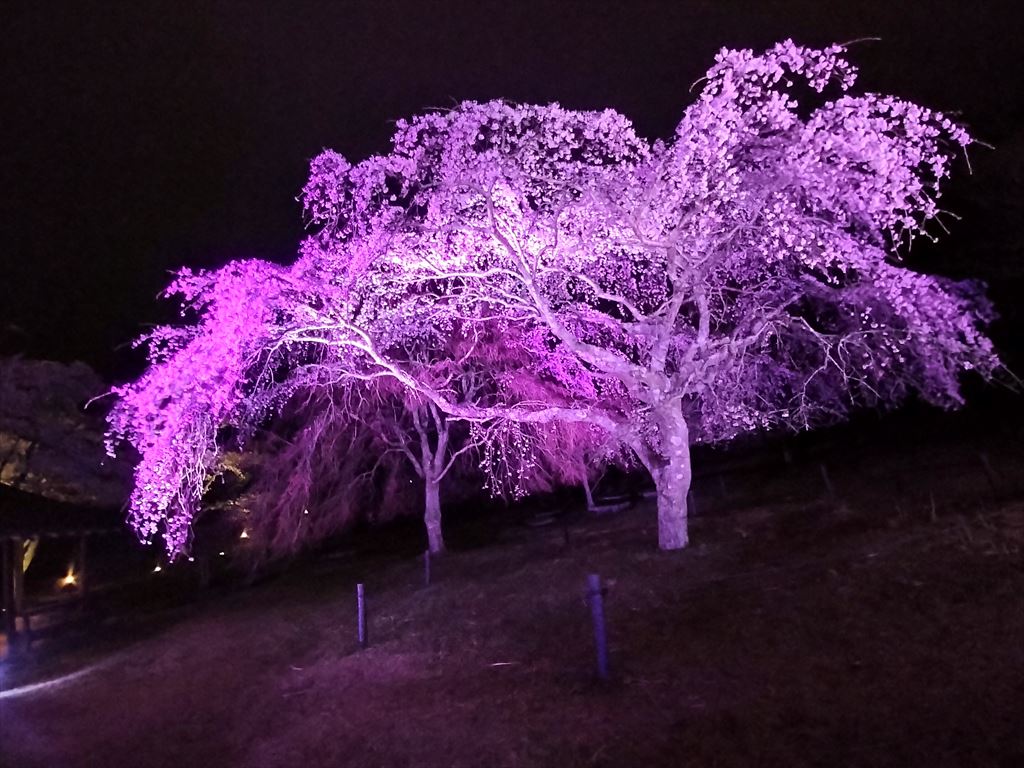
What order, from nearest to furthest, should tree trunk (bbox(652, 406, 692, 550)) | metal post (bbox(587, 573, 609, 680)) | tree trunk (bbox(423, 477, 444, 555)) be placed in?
1. metal post (bbox(587, 573, 609, 680))
2. tree trunk (bbox(652, 406, 692, 550))
3. tree trunk (bbox(423, 477, 444, 555))

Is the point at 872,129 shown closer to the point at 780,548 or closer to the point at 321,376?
the point at 780,548

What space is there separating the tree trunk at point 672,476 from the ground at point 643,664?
1.40 ft

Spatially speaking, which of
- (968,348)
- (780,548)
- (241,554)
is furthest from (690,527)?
(241,554)

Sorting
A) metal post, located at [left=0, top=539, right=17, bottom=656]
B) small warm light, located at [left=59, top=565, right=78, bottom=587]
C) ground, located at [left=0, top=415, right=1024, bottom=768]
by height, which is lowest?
ground, located at [left=0, top=415, right=1024, bottom=768]

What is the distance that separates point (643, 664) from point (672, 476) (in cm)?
491

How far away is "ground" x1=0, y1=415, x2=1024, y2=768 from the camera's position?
19.4 ft

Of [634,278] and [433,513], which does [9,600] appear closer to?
[433,513]

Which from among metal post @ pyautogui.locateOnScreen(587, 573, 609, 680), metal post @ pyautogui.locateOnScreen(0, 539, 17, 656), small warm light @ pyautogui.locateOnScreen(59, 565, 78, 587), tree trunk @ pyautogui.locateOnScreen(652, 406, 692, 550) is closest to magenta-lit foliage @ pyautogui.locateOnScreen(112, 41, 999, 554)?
tree trunk @ pyautogui.locateOnScreen(652, 406, 692, 550)

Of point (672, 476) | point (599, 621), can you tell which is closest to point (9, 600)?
point (672, 476)

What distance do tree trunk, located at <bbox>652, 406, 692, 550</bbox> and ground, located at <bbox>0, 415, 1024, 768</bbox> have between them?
1.40 ft

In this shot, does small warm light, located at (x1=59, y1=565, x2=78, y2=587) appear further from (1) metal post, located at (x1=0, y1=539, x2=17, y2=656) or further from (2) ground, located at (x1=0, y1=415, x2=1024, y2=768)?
(2) ground, located at (x1=0, y1=415, x2=1024, y2=768)

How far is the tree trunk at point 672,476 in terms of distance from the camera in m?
12.4

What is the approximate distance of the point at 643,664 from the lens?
785 centimetres

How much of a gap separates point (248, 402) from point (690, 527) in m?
8.26
